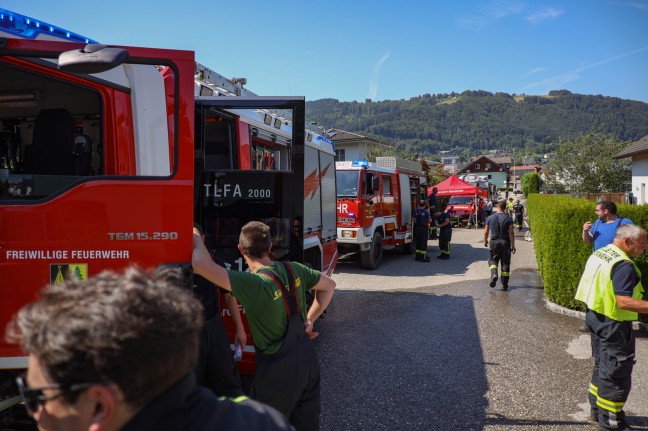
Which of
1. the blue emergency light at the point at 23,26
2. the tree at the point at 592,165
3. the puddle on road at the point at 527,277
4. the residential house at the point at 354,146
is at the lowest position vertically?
the puddle on road at the point at 527,277

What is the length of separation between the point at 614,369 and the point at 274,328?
288 cm

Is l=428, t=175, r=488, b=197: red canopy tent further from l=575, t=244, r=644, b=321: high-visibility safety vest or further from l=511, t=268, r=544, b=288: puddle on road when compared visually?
l=575, t=244, r=644, b=321: high-visibility safety vest

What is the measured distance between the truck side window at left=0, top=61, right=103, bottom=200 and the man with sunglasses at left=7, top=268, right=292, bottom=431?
2068mm

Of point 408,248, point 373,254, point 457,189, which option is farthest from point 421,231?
point 457,189

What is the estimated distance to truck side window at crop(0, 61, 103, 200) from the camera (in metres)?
3.11

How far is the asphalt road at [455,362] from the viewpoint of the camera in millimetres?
4406

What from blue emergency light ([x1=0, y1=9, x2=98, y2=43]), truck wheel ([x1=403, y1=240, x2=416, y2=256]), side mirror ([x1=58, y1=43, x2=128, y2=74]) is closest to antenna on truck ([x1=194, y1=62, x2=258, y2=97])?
blue emergency light ([x1=0, y1=9, x2=98, y2=43])

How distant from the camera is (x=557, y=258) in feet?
26.3

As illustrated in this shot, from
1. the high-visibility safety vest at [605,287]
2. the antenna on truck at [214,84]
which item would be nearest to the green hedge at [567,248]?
the high-visibility safety vest at [605,287]

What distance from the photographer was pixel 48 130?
3256 millimetres

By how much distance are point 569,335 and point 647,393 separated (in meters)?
1.97

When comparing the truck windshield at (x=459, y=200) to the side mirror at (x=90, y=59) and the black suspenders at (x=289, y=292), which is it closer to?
the black suspenders at (x=289, y=292)

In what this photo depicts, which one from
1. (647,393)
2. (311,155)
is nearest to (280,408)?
(647,393)

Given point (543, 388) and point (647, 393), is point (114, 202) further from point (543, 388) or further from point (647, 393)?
point (647, 393)
